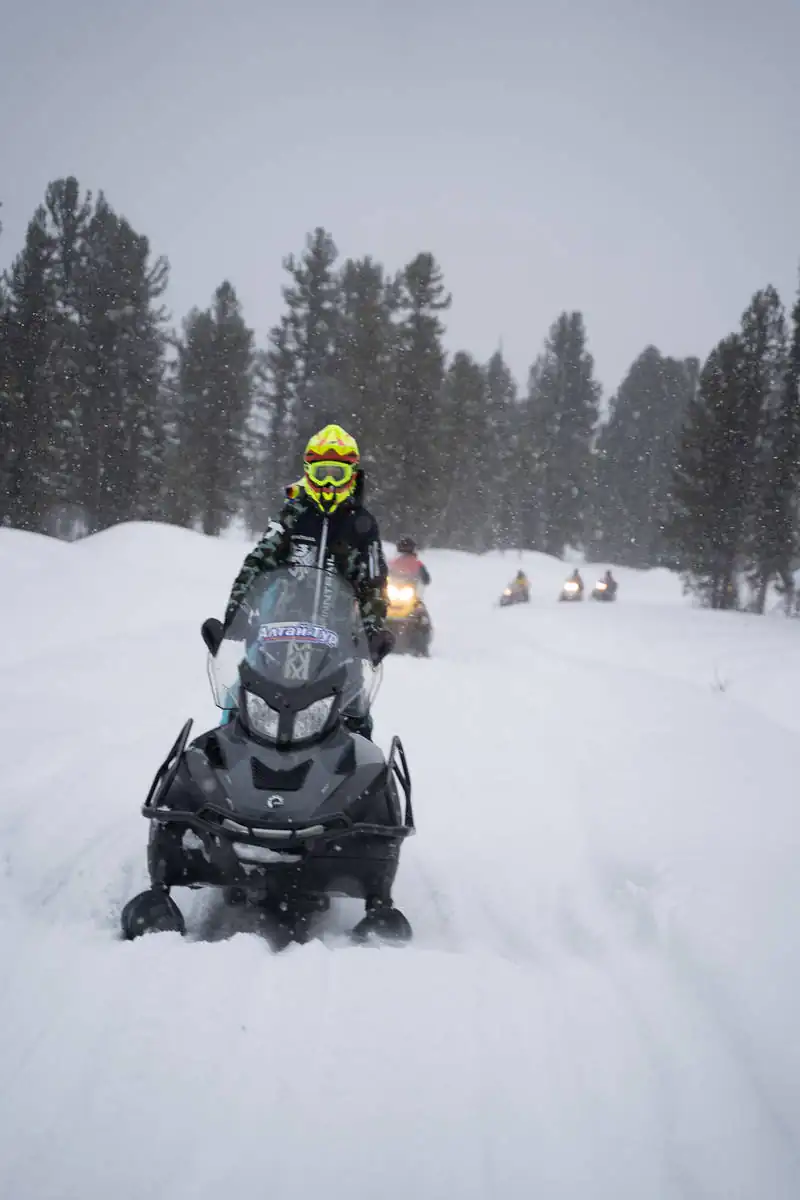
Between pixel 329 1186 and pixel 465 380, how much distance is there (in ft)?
153

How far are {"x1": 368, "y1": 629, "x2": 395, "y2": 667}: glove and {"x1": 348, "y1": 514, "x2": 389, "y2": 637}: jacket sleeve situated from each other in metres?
0.15

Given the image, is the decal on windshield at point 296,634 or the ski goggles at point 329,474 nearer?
the decal on windshield at point 296,634

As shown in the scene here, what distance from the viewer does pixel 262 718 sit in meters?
3.28

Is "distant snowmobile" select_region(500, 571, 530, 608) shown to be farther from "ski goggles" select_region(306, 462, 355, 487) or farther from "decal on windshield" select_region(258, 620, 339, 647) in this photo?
"decal on windshield" select_region(258, 620, 339, 647)

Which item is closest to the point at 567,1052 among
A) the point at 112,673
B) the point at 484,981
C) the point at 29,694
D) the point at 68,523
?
the point at 484,981

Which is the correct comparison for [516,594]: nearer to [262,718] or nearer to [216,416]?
[216,416]

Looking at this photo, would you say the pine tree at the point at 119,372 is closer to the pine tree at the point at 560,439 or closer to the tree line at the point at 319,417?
the tree line at the point at 319,417

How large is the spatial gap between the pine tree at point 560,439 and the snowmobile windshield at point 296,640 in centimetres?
5425

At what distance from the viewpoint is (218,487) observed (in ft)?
124

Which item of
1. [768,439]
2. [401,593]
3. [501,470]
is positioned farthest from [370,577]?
[501,470]

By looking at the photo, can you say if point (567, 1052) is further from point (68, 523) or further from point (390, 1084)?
point (68, 523)

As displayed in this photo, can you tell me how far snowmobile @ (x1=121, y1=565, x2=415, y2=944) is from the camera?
3.05 m

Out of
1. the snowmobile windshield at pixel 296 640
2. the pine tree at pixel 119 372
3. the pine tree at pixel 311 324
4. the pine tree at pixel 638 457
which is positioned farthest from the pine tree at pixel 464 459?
the snowmobile windshield at pixel 296 640

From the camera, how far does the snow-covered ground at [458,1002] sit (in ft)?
6.64
